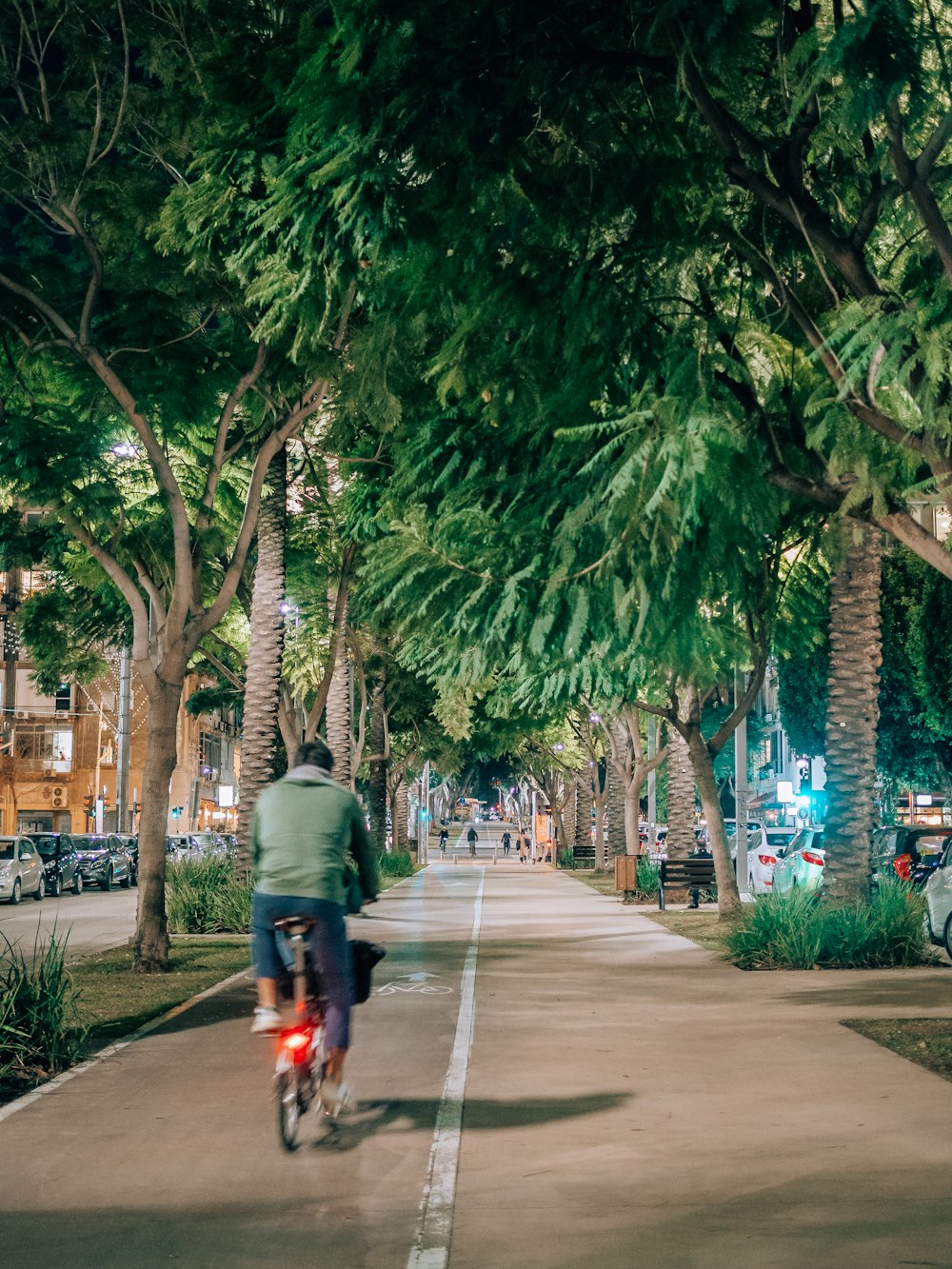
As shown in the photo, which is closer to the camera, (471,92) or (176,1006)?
(471,92)

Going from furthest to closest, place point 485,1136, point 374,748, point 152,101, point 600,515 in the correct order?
1. point 374,748
2. point 152,101
3. point 600,515
4. point 485,1136

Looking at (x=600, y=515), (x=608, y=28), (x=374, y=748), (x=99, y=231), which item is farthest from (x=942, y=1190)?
(x=374, y=748)

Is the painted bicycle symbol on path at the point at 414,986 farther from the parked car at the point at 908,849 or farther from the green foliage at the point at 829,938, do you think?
the parked car at the point at 908,849

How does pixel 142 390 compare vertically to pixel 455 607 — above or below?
above

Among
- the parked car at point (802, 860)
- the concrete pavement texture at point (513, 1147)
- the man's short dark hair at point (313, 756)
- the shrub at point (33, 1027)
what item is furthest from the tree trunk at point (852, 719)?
the man's short dark hair at point (313, 756)

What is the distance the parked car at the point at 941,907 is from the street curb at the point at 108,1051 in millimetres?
7846

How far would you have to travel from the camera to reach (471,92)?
10.5m

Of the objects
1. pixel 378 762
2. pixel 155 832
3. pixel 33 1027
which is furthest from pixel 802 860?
pixel 33 1027

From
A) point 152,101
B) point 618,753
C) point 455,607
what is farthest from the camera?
point 618,753

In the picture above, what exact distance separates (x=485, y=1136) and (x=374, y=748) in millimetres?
37351

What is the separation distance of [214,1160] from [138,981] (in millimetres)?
8688

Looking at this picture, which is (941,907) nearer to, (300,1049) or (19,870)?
(300,1049)

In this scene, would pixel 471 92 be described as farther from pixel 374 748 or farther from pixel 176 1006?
pixel 374 748

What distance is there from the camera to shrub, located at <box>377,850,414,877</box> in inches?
1857
